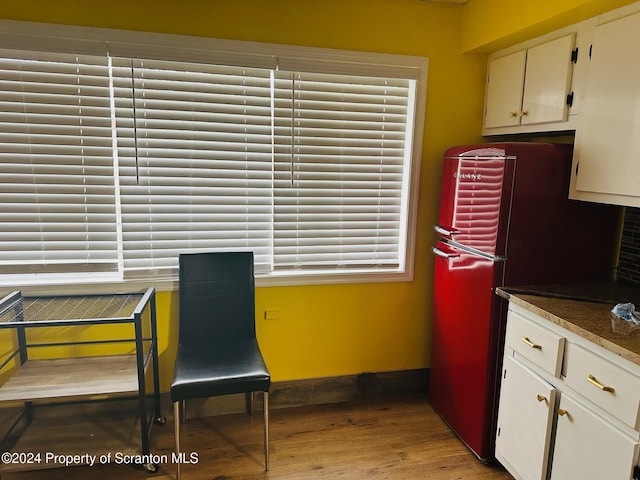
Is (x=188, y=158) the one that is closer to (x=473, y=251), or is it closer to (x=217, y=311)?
(x=217, y=311)

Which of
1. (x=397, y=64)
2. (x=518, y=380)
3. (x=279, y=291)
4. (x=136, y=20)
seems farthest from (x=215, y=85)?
(x=518, y=380)

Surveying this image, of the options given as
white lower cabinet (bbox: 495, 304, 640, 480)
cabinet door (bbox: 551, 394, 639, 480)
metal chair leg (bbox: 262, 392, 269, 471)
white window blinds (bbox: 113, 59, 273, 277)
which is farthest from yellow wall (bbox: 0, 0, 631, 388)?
cabinet door (bbox: 551, 394, 639, 480)

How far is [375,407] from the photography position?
2.74m

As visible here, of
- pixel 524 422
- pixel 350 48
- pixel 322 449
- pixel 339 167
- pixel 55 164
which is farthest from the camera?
pixel 339 167

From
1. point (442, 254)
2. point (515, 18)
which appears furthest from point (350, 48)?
point (442, 254)

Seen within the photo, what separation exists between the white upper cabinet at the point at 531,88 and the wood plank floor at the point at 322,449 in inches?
70.1

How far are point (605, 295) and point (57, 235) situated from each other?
270cm

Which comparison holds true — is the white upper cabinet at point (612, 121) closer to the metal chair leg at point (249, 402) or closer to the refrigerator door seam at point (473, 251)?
the refrigerator door seam at point (473, 251)

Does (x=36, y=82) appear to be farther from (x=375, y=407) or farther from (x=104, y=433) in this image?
(x=375, y=407)

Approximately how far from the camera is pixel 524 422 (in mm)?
1914

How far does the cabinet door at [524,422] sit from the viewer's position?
1.79 meters

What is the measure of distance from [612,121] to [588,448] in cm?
131

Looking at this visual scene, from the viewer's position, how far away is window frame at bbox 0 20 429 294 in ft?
6.87

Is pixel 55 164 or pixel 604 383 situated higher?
pixel 55 164
